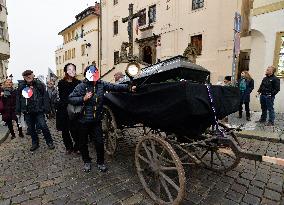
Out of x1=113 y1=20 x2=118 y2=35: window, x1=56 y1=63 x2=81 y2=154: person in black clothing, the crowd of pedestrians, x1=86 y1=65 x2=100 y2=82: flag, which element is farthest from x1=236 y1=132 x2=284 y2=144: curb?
x1=113 y1=20 x2=118 y2=35: window

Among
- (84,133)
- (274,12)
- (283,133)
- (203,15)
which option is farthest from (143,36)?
(84,133)

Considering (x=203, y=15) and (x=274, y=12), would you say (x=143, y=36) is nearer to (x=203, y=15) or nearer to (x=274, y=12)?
(x=203, y=15)

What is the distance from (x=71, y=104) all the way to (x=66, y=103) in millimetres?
1025

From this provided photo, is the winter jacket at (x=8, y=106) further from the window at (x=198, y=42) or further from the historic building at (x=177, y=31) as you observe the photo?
the window at (x=198, y=42)

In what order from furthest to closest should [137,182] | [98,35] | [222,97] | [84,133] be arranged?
[98,35]
[84,133]
[137,182]
[222,97]

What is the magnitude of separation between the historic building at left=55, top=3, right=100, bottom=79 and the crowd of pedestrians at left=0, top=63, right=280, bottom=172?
82.7 ft

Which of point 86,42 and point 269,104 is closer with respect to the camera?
point 269,104

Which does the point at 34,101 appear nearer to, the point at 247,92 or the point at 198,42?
the point at 247,92

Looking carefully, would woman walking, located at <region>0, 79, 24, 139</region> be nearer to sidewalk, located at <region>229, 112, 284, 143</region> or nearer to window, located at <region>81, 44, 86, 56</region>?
sidewalk, located at <region>229, 112, 284, 143</region>

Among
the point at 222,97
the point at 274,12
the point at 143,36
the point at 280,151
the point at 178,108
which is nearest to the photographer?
the point at 178,108

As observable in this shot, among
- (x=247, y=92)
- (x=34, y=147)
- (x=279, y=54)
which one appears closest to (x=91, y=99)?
(x=34, y=147)

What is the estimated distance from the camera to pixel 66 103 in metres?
5.47

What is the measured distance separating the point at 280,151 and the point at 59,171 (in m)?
4.90

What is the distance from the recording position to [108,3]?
28469 millimetres
